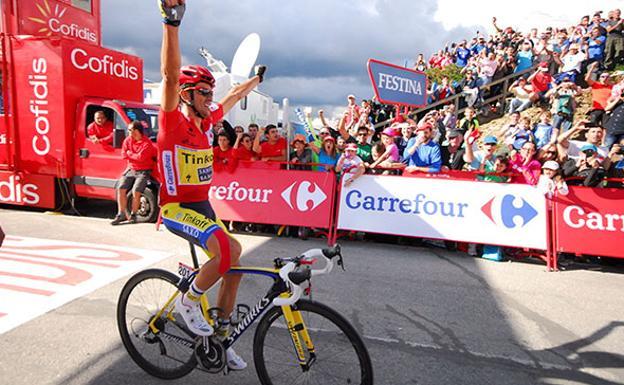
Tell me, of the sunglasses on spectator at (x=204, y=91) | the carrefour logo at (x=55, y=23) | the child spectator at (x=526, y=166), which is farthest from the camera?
the carrefour logo at (x=55, y=23)

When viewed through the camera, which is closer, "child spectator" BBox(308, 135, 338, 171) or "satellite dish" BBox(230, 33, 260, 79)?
"child spectator" BBox(308, 135, 338, 171)

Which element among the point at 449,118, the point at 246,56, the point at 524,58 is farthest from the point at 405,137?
the point at 246,56

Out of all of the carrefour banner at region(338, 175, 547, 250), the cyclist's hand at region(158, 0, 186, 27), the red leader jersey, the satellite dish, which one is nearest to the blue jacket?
the carrefour banner at region(338, 175, 547, 250)

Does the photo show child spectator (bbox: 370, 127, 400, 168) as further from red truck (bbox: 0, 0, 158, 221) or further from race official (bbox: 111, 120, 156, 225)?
red truck (bbox: 0, 0, 158, 221)

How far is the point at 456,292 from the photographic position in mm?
5055

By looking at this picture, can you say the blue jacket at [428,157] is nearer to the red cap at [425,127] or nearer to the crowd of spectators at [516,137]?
the crowd of spectators at [516,137]

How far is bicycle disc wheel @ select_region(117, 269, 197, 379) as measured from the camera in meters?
2.95

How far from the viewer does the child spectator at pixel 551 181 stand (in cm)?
628

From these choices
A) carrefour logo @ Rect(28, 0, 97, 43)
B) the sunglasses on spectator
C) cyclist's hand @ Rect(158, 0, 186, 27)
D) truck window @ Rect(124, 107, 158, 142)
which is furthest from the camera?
carrefour logo @ Rect(28, 0, 97, 43)

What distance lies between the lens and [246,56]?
24.1m

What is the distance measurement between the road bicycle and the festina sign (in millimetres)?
6092

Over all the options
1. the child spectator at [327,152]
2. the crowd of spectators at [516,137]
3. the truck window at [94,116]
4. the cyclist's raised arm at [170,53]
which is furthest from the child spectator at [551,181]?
the truck window at [94,116]

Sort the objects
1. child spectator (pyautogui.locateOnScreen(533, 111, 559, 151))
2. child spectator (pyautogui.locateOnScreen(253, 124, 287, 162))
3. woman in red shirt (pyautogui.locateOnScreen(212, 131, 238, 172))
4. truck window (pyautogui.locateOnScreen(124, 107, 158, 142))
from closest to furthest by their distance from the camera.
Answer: woman in red shirt (pyautogui.locateOnScreen(212, 131, 238, 172))
child spectator (pyautogui.locateOnScreen(253, 124, 287, 162))
truck window (pyautogui.locateOnScreen(124, 107, 158, 142))
child spectator (pyautogui.locateOnScreen(533, 111, 559, 151))

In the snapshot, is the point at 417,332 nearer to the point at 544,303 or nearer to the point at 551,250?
the point at 544,303
